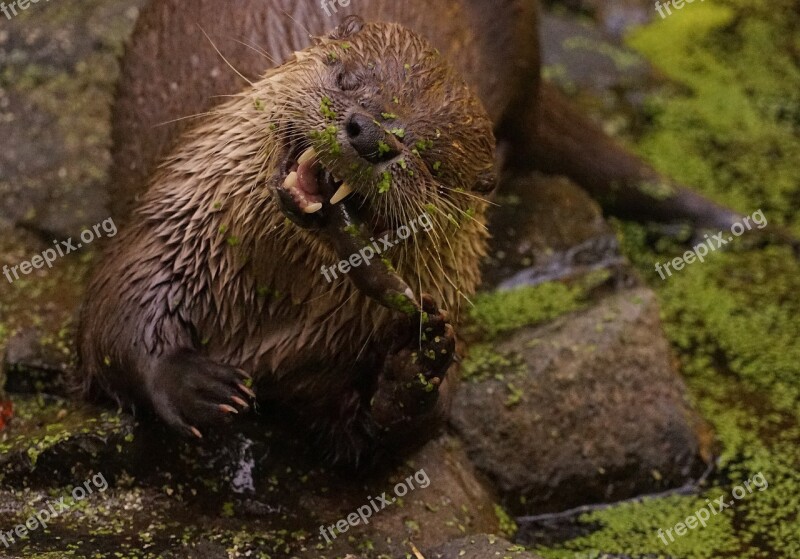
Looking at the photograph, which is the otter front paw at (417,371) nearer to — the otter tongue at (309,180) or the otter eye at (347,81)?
the otter tongue at (309,180)

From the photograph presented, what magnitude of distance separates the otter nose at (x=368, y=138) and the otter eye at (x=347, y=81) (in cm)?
16

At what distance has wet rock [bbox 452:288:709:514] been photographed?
3242 mm

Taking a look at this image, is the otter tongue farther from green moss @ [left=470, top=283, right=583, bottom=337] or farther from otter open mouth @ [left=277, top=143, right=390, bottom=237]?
green moss @ [left=470, top=283, right=583, bottom=337]

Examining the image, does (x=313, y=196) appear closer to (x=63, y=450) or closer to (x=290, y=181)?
(x=290, y=181)

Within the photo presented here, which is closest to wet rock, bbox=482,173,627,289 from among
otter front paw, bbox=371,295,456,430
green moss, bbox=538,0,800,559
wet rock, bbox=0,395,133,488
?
green moss, bbox=538,0,800,559

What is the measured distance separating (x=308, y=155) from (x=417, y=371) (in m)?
0.53

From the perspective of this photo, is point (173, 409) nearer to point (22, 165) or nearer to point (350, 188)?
point (350, 188)

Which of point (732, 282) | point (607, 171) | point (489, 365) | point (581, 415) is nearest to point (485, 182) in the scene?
point (489, 365)

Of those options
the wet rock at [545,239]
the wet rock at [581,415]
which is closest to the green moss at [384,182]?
the wet rock at [581,415]

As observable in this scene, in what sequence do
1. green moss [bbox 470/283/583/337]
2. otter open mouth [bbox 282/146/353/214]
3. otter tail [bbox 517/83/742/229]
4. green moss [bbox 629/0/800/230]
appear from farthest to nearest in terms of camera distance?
green moss [bbox 629/0/800/230] → otter tail [bbox 517/83/742/229] → green moss [bbox 470/283/583/337] → otter open mouth [bbox 282/146/353/214]

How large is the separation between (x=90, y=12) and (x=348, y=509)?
2510 mm

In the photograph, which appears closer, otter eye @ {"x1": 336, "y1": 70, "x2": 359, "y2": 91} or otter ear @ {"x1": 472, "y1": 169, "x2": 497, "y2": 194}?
otter eye @ {"x1": 336, "y1": 70, "x2": 359, "y2": 91}

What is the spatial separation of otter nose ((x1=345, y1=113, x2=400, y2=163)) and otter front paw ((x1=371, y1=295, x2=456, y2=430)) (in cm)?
34

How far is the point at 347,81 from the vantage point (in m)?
2.39
